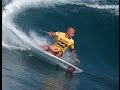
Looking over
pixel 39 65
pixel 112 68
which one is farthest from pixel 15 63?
pixel 112 68

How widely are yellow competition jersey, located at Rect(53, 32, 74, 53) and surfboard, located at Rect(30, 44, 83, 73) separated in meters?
0.24

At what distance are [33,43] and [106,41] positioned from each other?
1.53 metres

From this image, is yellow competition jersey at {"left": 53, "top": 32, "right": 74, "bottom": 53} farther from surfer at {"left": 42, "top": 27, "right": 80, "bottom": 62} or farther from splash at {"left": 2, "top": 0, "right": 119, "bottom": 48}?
splash at {"left": 2, "top": 0, "right": 119, "bottom": 48}

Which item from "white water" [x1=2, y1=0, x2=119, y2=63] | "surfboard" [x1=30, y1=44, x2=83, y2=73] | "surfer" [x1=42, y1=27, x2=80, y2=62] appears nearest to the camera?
"surfboard" [x1=30, y1=44, x2=83, y2=73]

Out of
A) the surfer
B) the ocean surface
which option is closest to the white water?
the ocean surface

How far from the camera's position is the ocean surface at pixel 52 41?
8.01 meters

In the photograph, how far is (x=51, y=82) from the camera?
7895 millimetres

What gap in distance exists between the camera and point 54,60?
8.46 meters

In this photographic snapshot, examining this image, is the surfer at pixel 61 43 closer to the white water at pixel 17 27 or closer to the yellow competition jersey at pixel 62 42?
the yellow competition jersey at pixel 62 42

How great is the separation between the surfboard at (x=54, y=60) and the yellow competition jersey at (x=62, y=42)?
24cm

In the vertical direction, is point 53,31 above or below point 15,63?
above

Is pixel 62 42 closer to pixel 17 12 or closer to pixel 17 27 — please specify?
pixel 17 27

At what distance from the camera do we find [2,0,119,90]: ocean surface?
8.01 meters

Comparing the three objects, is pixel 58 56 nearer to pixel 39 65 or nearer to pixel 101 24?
pixel 39 65
